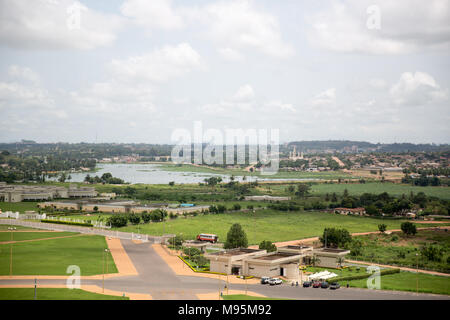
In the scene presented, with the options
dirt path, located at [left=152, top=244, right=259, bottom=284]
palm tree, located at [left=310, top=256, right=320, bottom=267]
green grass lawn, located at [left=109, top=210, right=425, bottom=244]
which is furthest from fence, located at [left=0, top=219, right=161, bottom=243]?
palm tree, located at [left=310, top=256, right=320, bottom=267]

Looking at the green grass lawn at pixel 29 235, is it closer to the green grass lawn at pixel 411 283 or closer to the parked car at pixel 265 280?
the parked car at pixel 265 280

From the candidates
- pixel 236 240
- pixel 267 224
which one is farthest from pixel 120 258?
pixel 267 224

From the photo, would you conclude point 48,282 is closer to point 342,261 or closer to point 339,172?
point 342,261

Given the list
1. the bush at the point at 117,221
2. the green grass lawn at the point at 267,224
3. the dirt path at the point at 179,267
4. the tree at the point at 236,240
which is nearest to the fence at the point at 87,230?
the green grass lawn at the point at 267,224

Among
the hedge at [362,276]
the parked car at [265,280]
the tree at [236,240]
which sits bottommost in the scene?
the hedge at [362,276]

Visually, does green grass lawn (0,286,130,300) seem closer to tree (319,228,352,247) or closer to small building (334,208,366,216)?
tree (319,228,352,247)
